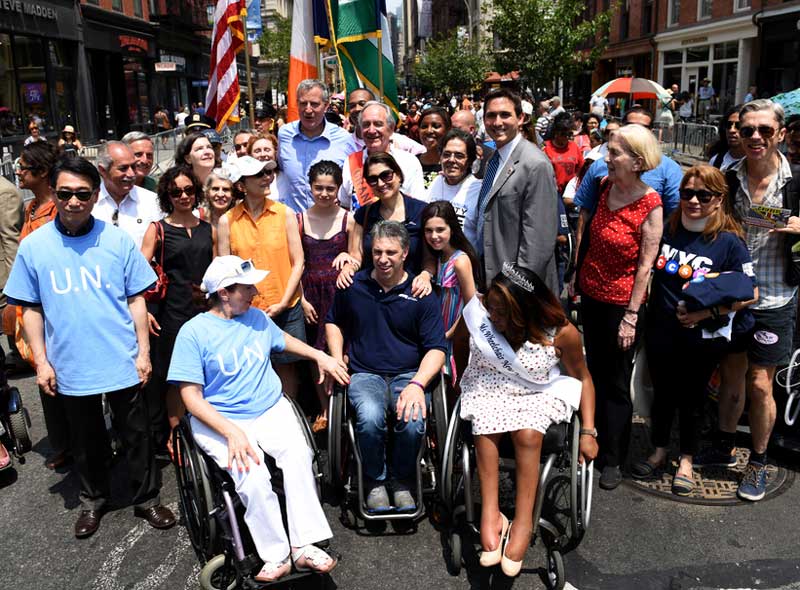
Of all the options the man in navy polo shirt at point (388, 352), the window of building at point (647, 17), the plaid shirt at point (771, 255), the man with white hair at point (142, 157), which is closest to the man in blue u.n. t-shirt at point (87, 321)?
the man in navy polo shirt at point (388, 352)

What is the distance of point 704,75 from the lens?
95.3ft

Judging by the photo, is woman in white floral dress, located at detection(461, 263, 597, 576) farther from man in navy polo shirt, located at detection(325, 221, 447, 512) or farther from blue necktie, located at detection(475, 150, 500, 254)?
blue necktie, located at detection(475, 150, 500, 254)

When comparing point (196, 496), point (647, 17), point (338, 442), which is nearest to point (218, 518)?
point (196, 496)

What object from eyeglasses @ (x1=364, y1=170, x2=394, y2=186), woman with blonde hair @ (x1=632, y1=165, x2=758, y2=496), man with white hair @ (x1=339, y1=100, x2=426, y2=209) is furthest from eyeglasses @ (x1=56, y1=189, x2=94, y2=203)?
woman with blonde hair @ (x1=632, y1=165, x2=758, y2=496)

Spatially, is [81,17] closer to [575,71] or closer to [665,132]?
[575,71]

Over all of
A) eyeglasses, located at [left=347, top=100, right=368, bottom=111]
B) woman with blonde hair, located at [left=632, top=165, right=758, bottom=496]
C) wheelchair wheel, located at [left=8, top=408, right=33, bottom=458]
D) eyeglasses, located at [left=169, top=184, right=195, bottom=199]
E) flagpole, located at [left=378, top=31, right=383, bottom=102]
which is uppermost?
flagpole, located at [left=378, top=31, right=383, bottom=102]

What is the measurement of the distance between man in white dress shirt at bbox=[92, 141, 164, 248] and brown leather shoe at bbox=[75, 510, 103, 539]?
1.61 meters

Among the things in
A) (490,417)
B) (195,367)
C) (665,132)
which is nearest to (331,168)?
(195,367)

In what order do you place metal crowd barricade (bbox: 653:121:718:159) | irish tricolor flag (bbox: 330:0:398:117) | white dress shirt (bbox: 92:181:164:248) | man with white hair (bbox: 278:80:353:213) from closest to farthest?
1. white dress shirt (bbox: 92:181:164:248)
2. man with white hair (bbox: 278:80:353:213)
3. irish tricolor flag (bbox: 330:0:398:117)
4. metal crowd barricade (bbox: 653:121:718:159)

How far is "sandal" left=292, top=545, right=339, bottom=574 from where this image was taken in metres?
2.94

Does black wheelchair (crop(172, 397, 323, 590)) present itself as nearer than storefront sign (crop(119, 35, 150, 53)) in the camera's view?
Yes

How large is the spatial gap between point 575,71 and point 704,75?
8.46 m

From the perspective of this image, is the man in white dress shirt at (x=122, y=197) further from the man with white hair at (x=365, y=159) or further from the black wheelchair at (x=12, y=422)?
the man with white hair at (x=365, y=159)

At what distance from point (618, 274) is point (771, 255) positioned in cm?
85
